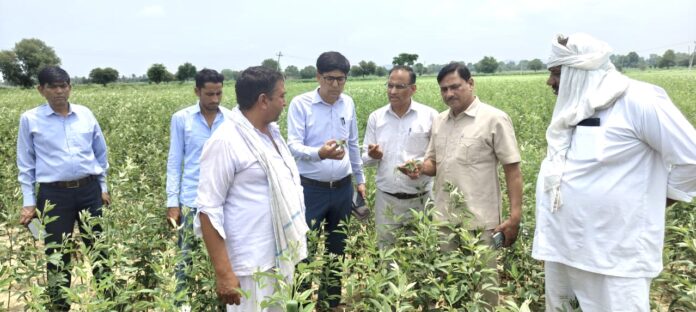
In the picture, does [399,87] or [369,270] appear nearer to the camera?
[369,270]

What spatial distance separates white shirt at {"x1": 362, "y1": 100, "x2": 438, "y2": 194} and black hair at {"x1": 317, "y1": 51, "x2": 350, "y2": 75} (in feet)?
1.56

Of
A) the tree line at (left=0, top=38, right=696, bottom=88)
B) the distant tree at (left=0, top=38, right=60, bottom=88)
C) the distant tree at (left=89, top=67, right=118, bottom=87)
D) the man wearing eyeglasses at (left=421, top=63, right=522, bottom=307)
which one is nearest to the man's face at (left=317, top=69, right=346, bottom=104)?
the man wearing eyeglasses at (left=421, top=63, right=522, bottom=307)

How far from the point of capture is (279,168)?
214 cm

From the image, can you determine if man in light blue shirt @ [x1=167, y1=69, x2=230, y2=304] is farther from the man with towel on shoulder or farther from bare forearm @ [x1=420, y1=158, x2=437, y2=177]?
bare forearm @ [x1=420, y1=158, x2=437, y2=177]

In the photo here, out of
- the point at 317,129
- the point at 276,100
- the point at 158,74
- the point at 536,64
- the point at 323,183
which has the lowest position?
the point at 323,183

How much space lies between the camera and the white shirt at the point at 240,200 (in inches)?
79.4

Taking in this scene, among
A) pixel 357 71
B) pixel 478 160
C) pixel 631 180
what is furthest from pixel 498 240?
pixel 357 71

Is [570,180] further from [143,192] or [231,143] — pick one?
[143,192]

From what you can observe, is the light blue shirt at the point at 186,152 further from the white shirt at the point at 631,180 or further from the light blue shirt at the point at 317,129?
the white shirt at the point at 631,180

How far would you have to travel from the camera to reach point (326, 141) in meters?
3.50

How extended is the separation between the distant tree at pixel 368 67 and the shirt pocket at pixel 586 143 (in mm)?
78337

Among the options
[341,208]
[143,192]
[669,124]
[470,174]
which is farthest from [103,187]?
[669,124]

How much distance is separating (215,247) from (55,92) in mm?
2224

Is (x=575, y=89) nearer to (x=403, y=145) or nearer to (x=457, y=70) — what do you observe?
(x=457, y=70)
